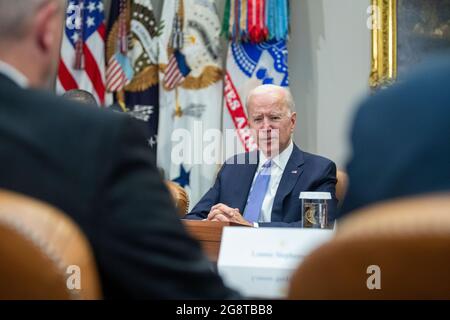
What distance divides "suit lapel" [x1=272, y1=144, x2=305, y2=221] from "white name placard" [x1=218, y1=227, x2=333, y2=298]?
2.19 m

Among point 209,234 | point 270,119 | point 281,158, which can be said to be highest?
point 270,119

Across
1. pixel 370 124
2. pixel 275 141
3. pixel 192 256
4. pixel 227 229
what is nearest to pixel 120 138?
pixel 192 256

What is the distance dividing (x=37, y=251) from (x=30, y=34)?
0.50m

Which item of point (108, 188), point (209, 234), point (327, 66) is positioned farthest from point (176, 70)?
point (108, 188)

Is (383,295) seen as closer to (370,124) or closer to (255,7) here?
(370,124)

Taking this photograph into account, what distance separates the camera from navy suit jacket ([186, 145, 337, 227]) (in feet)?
13.1

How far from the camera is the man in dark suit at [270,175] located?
4.04 metres

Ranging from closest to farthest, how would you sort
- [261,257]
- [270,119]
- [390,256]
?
[390,256] → [261,257] → [270,119]

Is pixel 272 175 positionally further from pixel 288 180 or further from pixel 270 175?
pixel 288 180

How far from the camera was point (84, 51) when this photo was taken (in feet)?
19.9

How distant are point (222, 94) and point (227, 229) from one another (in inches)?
171

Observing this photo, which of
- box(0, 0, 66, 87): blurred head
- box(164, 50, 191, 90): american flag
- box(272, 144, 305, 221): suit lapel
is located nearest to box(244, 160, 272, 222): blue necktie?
box(272, 144, 305, 221): suit lapel

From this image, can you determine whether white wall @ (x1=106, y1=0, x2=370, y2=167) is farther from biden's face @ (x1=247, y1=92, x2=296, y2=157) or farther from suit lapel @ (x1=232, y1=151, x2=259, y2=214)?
suit lapel @ (x1=232, y1=151, x2=259, y2=214)
